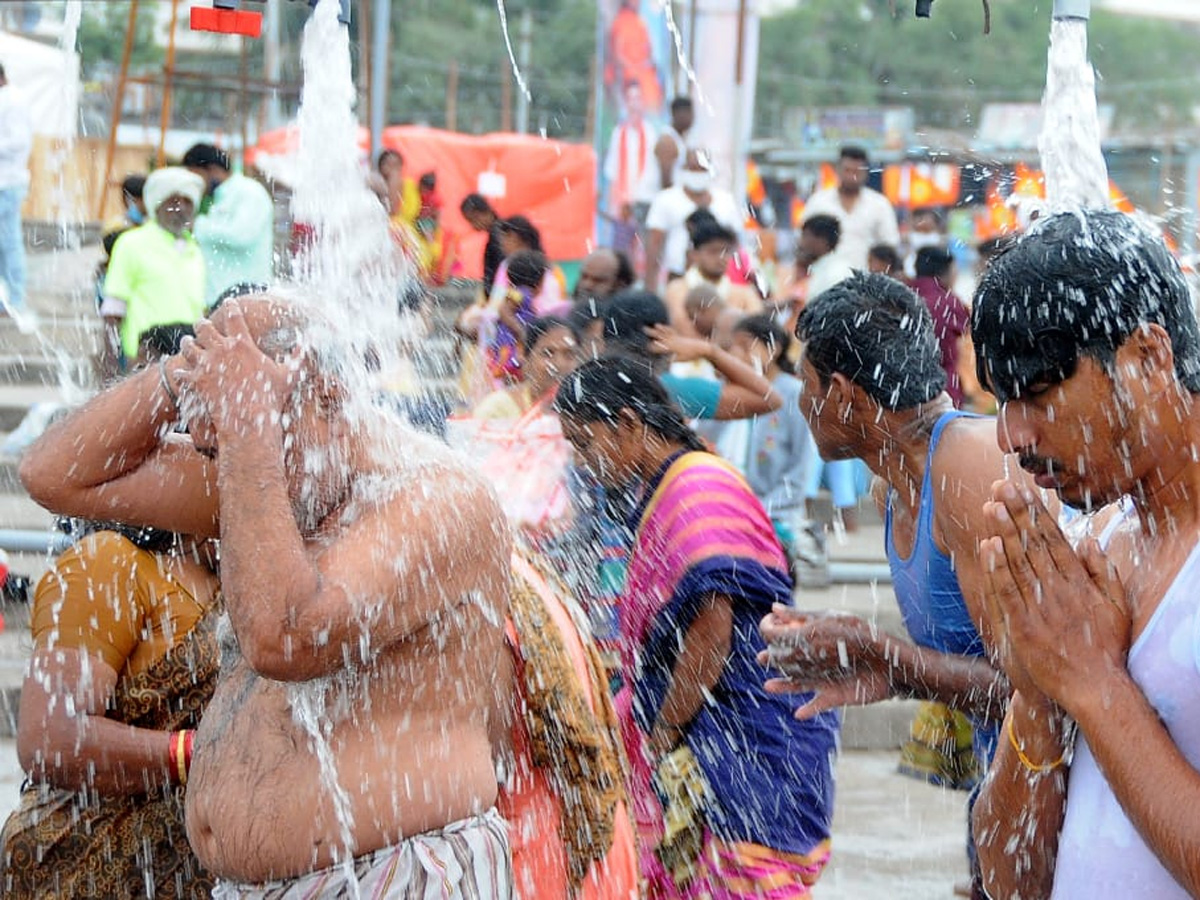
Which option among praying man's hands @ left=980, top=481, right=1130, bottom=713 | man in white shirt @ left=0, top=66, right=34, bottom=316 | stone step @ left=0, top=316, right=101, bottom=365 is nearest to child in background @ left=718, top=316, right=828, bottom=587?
stone step @ left=0, top=316, right=101, bottom=365

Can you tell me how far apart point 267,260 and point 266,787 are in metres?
7.78

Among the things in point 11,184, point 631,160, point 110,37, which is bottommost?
point 11,184

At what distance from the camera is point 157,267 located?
942 centimetres

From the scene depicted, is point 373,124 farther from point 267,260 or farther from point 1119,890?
point 1119,890

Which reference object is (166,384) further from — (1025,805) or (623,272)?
(623,272)

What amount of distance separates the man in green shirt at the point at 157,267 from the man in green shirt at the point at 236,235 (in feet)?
0.99

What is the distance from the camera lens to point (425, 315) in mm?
8336

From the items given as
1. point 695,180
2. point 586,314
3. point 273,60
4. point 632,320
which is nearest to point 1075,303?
point 632,320

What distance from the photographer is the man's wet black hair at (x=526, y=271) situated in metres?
8.70

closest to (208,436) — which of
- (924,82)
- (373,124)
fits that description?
(373,124)

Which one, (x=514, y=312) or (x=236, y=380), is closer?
(x=236, y=380)

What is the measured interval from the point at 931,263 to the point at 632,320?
4.04 meters

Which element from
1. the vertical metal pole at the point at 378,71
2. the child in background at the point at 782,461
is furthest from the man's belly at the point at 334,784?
the vertical metal pole at the point at 378,71

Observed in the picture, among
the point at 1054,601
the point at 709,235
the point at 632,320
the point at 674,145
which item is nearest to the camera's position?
the point at 1054,601
